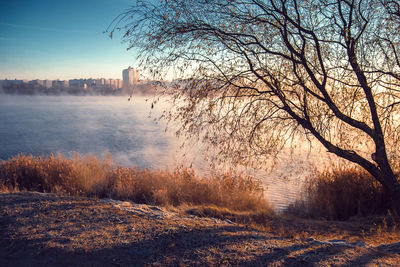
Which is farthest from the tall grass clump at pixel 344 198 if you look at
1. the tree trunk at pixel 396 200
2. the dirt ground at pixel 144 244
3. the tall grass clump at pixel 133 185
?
the dirt ground at pixel 144 244

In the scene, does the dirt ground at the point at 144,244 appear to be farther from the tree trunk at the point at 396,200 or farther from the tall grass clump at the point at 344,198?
the tall grass clump at the point at 344,198

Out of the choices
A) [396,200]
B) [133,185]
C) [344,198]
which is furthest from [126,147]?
[396,200]

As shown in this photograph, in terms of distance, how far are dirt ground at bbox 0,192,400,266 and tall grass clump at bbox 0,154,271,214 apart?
254cm

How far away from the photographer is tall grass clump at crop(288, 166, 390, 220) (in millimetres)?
7691

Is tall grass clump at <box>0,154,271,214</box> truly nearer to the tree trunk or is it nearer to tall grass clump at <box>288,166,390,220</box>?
tall grass clump at <box>288,166,390,220</box>

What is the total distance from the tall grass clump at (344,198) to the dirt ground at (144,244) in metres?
3.47

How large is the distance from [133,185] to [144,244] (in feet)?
16.0

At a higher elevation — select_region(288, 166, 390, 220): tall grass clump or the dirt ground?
the dirt ground

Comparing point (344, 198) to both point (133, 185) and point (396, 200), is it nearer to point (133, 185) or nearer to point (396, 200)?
point (396, 200)

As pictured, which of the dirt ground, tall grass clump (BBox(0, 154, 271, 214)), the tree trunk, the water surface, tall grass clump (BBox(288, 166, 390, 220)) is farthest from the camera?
the water surface

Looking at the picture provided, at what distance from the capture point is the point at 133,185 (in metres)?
8.69

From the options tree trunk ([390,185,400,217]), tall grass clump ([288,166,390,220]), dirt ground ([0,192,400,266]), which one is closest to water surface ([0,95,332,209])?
tall grass clump ([288,166,390,220])

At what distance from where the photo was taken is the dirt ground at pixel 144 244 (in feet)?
11.8

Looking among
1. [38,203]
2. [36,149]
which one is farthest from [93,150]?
[38,203]
